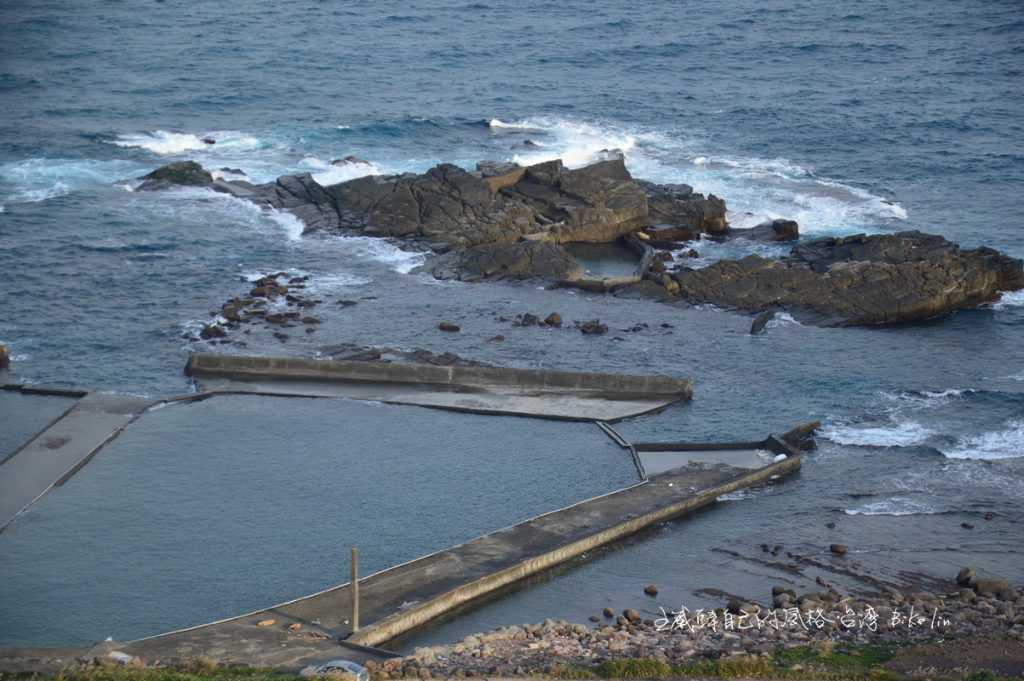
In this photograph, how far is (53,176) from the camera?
8431cm

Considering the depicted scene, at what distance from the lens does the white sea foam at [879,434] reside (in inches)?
2045

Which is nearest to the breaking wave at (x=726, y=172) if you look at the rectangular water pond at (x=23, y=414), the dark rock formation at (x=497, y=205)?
the dark rock formation at (x=497, y=205)

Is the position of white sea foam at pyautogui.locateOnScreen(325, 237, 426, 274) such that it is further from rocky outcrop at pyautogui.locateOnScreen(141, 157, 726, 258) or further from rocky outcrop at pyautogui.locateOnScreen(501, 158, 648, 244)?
rocky outcrop at pyautogui.locateOnScreen(501, 158, 648, 244)

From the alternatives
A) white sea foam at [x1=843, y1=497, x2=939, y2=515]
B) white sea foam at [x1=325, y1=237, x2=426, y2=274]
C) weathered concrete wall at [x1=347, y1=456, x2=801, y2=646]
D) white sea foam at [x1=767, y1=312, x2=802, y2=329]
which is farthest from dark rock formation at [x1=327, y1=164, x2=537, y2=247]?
white sea foam at [x1=843, y1=497, x2=939, y2=515]

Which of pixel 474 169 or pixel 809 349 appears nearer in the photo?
pixel 809 349

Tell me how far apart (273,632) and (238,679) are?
3771 millimetres

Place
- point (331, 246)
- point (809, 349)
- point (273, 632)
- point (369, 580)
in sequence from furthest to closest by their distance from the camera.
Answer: point (331, 246)
point (809, 349)
point (369, 580)
point (273, 632)

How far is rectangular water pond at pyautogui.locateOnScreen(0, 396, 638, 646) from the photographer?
128 feet

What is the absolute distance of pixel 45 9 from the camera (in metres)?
127

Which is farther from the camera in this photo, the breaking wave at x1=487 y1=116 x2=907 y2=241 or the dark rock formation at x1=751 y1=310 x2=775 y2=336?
the breaking wave at x1=487 y1=116 x2=907 y2=241

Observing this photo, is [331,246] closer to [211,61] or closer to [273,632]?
[273,632]

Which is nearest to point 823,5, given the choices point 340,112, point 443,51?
point 443,51

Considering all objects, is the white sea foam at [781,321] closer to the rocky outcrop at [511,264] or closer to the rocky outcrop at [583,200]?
the rocky outcrop at [511,264]

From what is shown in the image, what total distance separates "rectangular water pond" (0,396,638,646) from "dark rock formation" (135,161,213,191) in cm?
3223
